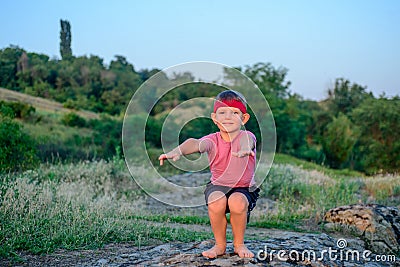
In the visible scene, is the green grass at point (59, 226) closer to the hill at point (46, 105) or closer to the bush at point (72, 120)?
the bush at point (72, 120)

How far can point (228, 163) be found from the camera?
4.00 metres

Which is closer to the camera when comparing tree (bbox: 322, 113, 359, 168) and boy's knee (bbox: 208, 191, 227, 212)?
boy's knee (bbox: 208, 191, 227, 212)

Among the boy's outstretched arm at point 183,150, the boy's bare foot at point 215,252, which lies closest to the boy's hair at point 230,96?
the boy's outstretched arm at point 183,150

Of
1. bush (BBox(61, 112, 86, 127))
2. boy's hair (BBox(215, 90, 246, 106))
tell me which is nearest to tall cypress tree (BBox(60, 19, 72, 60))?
bush (BBox(61, 112, 86, 127))

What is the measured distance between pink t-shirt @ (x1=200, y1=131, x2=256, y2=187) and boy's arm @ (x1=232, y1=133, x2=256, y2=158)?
0.13 ft

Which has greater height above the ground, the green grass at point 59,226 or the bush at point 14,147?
the bush at point 14,147

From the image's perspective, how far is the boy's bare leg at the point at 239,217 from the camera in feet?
13.0

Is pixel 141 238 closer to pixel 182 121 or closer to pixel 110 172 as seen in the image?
pixel 182 121

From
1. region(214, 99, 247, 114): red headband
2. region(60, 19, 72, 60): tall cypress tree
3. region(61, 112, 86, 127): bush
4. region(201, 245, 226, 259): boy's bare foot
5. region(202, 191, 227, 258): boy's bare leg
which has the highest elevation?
region(60, 19, 72, 60): tall cypress tree

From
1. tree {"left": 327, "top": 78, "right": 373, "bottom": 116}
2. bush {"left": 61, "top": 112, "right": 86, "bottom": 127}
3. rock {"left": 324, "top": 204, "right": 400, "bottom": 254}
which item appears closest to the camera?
rock {"left": 324, "top": 204, "right": 400, "bottom": 254}

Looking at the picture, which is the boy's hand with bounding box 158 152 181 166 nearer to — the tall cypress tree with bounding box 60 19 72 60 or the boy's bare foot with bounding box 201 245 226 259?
the boy's bare foot with bounding box 201 245 226 259

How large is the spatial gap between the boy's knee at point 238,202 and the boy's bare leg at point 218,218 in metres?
0.07

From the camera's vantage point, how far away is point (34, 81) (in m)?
36.7

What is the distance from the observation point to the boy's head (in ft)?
13.3
